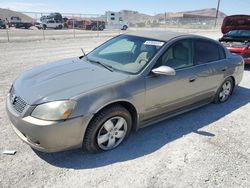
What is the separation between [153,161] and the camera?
3.34 meters

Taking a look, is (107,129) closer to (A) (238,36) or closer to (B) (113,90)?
(B) (113,90)

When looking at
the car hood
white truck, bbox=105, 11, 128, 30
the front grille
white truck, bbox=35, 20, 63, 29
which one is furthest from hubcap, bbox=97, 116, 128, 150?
white truck, bbox=105, 11, 128, 30

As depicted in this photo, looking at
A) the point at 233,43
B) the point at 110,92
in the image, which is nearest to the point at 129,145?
the point at 110,92

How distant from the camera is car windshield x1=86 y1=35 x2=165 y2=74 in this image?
3.80 m

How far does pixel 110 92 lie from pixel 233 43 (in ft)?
24.5

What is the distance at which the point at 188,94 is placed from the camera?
4.34 m

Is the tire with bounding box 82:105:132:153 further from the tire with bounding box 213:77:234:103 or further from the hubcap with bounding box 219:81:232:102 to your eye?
the hubcap with bounding box 219:81:232:102

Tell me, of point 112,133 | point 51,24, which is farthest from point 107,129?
point 51,24

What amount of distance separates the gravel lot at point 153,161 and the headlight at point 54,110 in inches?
27.1

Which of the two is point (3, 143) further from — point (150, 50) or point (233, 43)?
point (233, 43)

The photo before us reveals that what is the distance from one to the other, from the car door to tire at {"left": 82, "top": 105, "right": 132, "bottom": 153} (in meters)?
0.40

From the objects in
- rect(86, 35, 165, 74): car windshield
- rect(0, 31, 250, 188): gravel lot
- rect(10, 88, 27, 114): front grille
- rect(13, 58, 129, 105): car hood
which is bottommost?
rect(0, 31, 250, 188): gravel lot

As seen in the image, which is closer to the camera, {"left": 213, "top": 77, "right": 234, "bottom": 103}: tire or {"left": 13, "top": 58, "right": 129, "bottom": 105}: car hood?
{"left": 13, "top": 58, "right": 129, "bottom": 105}: car hood

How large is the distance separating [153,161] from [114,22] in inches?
1645
